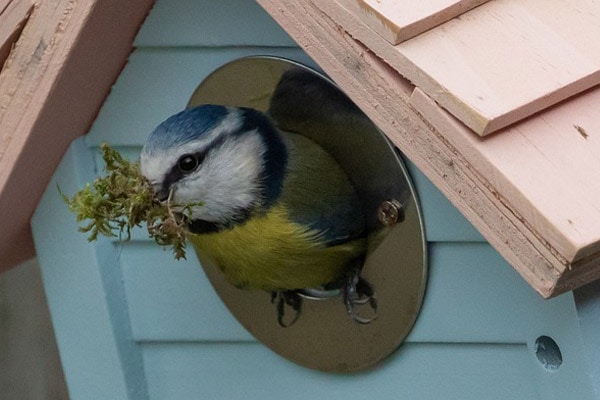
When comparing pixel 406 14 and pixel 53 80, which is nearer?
pixel 406 14

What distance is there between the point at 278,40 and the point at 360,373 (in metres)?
0.28

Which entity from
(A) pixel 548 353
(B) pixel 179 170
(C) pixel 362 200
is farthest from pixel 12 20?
(A) pixel 548 353

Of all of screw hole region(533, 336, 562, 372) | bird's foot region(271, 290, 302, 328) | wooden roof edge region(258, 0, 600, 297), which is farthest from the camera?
bird's foot region(271, 290, 302, 328)

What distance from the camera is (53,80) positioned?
770 millimetres

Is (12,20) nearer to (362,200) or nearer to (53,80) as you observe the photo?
(53,80)

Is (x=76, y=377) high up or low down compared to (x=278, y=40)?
down

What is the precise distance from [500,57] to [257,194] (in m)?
0.26

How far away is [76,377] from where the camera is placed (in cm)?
96

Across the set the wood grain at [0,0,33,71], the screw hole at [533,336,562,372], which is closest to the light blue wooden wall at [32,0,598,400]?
the screw hole at [533,336,562,372]

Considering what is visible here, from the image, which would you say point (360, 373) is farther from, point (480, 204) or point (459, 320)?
point (480, 204)

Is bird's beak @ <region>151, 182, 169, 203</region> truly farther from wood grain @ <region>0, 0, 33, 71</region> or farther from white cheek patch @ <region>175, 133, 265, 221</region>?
wood grain @ <region>0, 0, 33, 71</region>

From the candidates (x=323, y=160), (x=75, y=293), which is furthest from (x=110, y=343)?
(x=323, y=160)

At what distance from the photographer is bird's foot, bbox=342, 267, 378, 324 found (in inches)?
31.0

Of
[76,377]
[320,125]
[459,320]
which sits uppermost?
[320,125]
